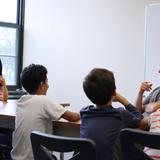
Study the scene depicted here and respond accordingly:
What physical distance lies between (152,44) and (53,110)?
219 cm

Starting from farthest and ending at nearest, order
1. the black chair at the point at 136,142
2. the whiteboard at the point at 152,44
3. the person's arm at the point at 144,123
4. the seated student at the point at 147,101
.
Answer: the whiteboard at the point at 152,44
the seated student at the point at 147,101
the person's arm at the point at 144,123
the black chair at the point at 136,142

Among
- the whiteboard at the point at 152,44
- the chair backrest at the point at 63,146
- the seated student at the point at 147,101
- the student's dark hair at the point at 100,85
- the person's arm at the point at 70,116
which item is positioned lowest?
the chair backrest at the point at 63,146

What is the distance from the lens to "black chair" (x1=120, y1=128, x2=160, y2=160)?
51.6 inches

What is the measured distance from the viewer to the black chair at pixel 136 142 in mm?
1312

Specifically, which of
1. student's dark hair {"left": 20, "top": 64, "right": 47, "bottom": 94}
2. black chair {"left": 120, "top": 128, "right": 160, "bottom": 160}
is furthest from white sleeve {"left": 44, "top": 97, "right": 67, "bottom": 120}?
black chair {"left": 120, "top": 128, "right": 160, "bottom": 160}

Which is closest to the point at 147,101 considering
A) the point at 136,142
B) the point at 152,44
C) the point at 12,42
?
the point at 136,142

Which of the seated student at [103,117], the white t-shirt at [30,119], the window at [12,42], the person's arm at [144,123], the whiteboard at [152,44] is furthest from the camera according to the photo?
the window at [12,42]

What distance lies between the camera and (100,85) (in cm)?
167

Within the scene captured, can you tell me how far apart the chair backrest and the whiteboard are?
2.48m

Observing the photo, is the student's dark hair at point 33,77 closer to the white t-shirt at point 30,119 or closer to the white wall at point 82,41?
the white t-shirt at point 30,119

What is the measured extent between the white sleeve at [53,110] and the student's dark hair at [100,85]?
1.04 feet

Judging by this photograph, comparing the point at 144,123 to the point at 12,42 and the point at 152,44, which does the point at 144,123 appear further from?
the point at 12,42

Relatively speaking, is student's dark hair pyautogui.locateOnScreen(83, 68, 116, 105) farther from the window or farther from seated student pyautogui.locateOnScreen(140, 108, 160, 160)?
the window

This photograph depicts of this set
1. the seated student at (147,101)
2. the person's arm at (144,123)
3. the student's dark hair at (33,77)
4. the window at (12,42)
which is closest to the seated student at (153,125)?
the person's arm at (144,123)
